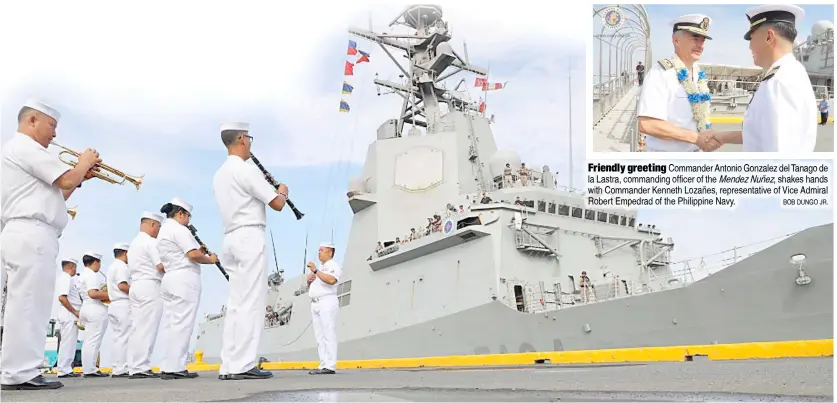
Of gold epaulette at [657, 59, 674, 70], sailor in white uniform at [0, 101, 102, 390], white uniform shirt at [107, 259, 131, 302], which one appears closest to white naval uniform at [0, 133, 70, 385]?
sailor in white uniform at [0, 101, 102, 390]

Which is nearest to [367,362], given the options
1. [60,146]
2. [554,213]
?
[554,213]

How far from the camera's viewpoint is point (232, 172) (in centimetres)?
501

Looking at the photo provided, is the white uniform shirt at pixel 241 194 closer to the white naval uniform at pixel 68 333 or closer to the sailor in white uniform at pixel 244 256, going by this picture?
the sailor in white uniform at pixel 244 256

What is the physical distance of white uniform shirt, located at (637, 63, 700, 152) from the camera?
660 centimetres

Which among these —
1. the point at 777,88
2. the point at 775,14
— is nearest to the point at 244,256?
the point at 777,88

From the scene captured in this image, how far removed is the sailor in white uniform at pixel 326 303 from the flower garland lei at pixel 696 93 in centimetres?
367

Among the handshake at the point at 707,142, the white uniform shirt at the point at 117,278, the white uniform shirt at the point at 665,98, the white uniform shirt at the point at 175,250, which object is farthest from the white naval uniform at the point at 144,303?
the handshake at the point at 707,142

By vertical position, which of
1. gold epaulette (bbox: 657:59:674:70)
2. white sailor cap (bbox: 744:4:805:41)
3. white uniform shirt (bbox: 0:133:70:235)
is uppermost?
white sailor cap (bbox: 744:4:805:41)

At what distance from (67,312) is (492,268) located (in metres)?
6.93

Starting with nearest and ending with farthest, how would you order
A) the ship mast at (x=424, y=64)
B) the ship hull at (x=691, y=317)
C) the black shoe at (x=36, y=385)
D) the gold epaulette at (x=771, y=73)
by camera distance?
the black shoe at (x=36, y=385) < the gold epaulette at (x=771, y=73) < the ship hull at (x=691, y=317) < the ship mast at (x=424, y=64)

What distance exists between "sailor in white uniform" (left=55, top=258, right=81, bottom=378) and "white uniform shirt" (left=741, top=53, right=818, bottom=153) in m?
8.03

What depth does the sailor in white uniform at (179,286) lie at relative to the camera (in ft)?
19.9

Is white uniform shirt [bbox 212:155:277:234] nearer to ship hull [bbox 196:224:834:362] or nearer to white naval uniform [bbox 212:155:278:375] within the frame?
white naval uniform [bbox 212:155:278:375]

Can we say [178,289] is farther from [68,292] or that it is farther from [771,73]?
[771,73]
